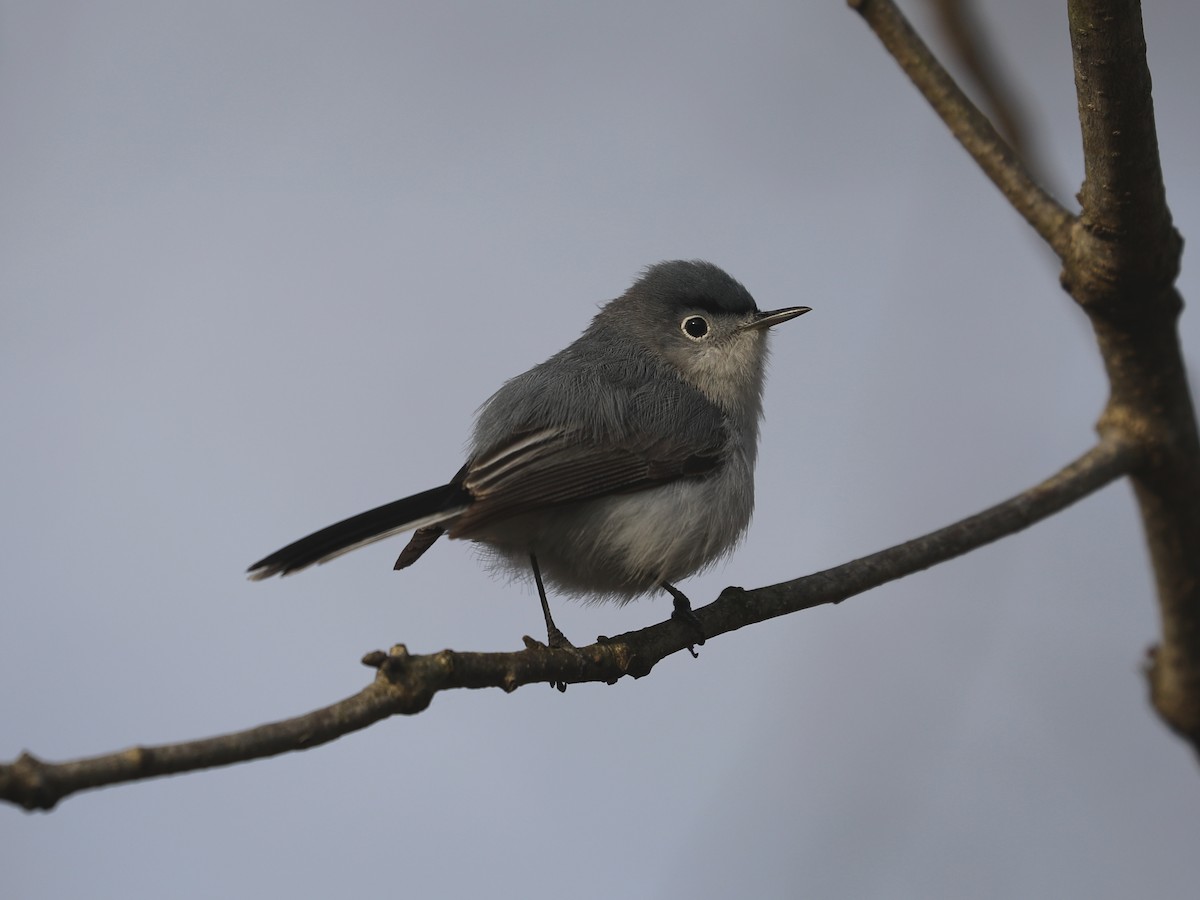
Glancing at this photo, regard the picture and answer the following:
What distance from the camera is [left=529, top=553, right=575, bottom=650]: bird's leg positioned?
2721 millimetres

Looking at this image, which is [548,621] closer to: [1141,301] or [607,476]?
[607,476]

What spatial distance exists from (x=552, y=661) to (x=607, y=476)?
0.98 m

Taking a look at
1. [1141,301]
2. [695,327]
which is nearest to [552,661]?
[1141,301]

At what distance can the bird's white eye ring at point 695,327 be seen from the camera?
3.61 meters

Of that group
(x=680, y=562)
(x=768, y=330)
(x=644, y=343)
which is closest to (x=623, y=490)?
(x=680, y=562)

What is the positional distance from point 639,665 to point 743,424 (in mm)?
1218

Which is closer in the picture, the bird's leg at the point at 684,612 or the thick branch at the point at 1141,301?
the thick branch at the point at 1141,301

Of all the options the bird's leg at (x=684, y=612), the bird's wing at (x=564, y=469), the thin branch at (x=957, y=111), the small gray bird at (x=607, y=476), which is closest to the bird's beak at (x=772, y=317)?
the small gray bird at (x=607, y=476)

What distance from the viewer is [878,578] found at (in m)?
2.03

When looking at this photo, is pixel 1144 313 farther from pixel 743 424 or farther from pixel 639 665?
pixel 743 424

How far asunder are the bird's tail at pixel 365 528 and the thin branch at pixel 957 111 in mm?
1317

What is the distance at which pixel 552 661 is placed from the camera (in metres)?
2.01

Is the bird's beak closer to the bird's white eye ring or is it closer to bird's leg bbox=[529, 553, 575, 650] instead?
the bird's white eye ring

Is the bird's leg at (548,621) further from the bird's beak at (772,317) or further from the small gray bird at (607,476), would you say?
the bird's beak at (772,317)
